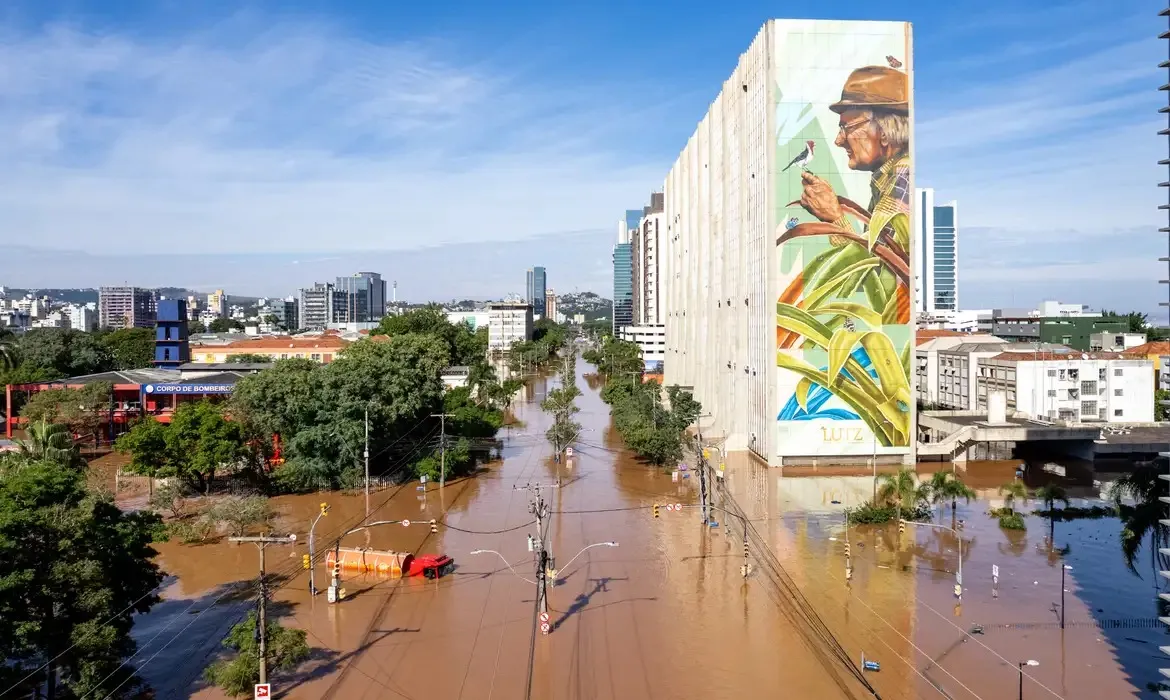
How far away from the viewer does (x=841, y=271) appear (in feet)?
143

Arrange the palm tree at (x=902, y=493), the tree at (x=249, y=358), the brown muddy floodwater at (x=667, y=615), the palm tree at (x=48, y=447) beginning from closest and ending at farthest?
the brown muddy floodwater at (x=667, y=615)
the palm tree at (x=48, y=447)
the palm tree at (x=902, y=493)
the tree at (x=249, y=358)

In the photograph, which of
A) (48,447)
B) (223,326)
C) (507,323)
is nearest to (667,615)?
(48,447)

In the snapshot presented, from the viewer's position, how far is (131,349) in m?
91.4

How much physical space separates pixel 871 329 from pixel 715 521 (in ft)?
51.7

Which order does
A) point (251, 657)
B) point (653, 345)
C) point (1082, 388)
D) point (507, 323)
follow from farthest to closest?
point (507, 323) → point (653, 345) → point (1082, 388) → point (251, 657)

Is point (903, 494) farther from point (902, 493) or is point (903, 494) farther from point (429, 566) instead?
point (429, 566)

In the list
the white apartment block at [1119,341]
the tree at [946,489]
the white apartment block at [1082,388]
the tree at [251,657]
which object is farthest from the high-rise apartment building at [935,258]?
the tree at [251,657]

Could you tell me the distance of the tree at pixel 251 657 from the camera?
18.3 metres

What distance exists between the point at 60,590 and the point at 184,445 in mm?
21334

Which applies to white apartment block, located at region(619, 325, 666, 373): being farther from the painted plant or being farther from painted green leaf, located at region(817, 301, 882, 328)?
painted green leaf, located at region(817, 301, 882, 328)

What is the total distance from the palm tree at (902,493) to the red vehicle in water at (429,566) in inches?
673

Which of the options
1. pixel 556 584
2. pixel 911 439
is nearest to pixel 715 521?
pixel 556 584

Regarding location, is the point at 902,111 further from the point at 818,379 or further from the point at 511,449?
the point at 511,449

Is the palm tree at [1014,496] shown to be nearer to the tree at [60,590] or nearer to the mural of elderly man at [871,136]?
the mural of elderly man at [871,136]
